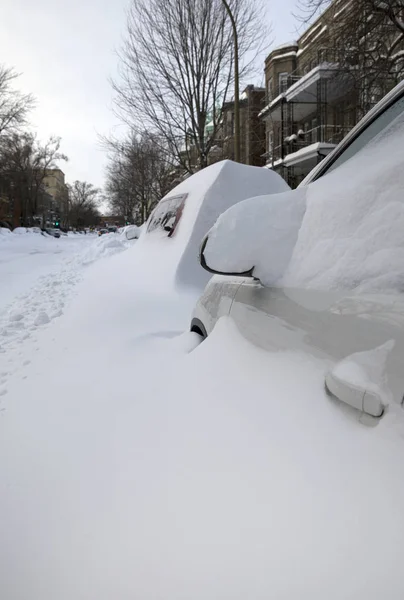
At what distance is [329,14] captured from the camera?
1146 cm

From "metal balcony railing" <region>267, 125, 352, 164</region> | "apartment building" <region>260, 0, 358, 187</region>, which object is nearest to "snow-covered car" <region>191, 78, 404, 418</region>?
"apartment building" <region>260, 0, 358, 187</region>

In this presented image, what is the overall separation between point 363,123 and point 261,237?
0.66m

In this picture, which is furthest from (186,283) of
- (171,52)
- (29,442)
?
(171,52)

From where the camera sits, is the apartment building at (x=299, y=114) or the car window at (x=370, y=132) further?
the apartment building at (x=299, y=114)

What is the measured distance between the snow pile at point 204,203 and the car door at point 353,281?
13.3 ft

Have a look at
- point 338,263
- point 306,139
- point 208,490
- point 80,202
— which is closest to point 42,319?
point 208,490

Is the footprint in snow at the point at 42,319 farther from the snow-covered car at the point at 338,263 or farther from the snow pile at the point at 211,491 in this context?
the snow-covered car at the point at 338,263

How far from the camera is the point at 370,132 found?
6.00ft

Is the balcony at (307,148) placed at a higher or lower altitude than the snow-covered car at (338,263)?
higher

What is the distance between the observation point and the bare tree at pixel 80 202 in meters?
100

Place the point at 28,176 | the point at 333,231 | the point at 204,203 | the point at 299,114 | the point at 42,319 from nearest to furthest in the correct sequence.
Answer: the point at 333,231
the point at 42,319
the point at 204,203
the point at 299,114
the point at 28,176

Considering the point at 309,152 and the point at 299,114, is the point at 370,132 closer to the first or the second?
the point at 309,152

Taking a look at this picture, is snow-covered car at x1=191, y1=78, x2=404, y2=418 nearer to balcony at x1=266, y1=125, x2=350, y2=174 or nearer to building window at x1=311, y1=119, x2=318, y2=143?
balcony at x1=266, y1=125, x2=350, y2=174

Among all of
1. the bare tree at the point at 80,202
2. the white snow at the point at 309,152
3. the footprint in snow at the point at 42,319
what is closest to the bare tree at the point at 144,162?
the white snow at the point at 309,152
